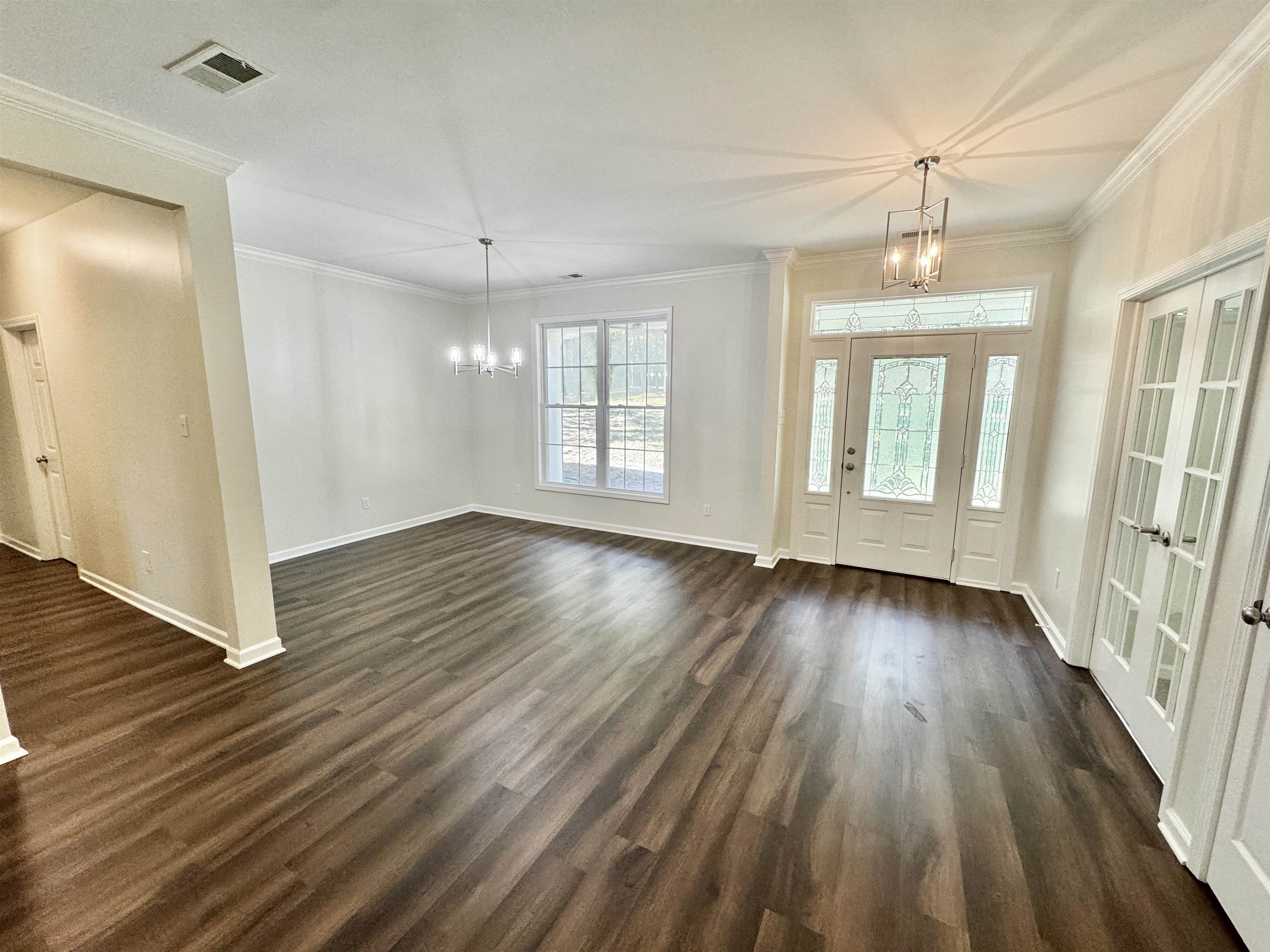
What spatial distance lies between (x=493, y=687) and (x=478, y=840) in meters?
0.97

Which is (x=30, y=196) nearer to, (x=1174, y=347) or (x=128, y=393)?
(x=128, y=393)

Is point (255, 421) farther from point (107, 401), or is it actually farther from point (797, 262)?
point (797, 262)

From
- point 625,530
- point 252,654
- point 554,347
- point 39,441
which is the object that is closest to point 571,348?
point 554,347

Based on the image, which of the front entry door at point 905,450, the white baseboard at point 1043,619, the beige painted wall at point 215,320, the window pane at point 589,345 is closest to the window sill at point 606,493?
the window pane at point 589,345

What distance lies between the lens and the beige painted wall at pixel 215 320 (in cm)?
216

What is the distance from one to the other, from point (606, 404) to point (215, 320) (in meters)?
3.63

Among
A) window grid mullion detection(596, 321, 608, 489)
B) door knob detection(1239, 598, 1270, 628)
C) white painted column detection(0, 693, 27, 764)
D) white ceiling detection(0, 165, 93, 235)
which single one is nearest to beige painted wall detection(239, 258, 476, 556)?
white ceiling detection(0, 165, 93, 235)

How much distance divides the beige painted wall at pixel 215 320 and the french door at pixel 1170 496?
4358 millimetres

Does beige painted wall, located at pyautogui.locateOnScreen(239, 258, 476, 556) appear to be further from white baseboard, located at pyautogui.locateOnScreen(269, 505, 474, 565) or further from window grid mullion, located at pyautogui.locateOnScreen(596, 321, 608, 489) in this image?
window grid mullion, located at pyautogui.locateOnScreen(596, 321, 608, 489)

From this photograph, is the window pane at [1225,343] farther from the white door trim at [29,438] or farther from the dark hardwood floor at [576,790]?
the white door trim at [29,438]

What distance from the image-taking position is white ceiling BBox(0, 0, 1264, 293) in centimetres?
163

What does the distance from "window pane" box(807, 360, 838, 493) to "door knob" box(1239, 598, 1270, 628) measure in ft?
10.3

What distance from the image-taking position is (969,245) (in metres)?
3.91

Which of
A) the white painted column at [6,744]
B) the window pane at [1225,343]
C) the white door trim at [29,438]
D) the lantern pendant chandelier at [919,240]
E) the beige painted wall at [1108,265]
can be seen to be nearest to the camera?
the beige painted wall at [1108,265]
